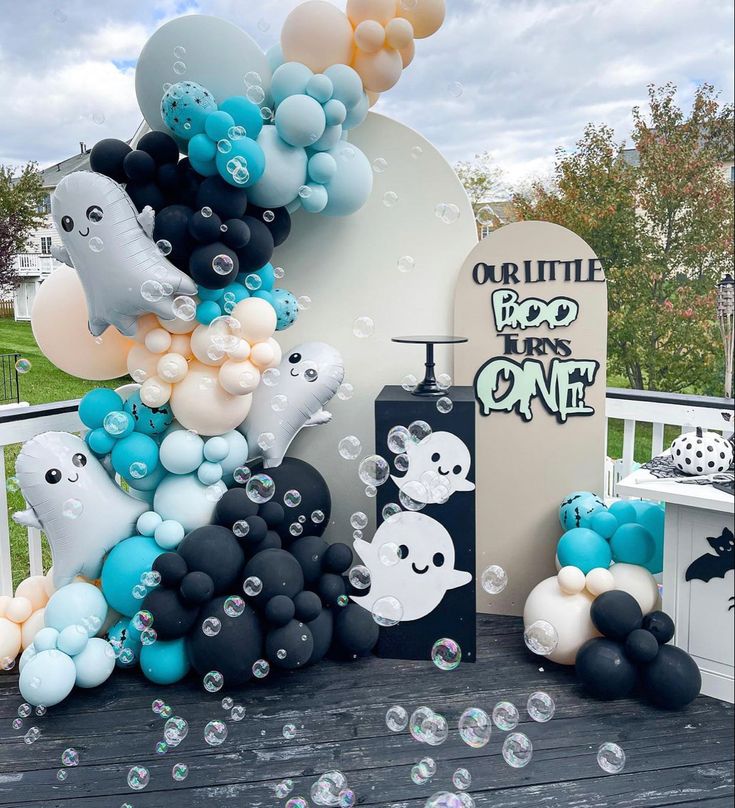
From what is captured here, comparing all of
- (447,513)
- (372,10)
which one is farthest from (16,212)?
(447,513)

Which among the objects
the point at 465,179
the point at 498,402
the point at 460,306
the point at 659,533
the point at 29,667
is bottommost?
the point at 29,667

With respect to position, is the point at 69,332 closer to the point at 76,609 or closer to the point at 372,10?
the point at 76,609

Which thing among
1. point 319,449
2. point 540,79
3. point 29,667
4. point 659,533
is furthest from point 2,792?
point 540,79

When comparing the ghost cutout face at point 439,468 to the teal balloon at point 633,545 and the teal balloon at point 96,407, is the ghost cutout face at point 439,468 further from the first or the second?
the teal balloon at point 96,407

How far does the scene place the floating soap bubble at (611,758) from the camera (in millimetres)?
1717

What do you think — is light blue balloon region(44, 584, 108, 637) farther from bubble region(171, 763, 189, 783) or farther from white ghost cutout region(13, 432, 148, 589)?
bubble region(171, 763, 189, 783)

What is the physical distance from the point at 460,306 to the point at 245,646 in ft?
4.66

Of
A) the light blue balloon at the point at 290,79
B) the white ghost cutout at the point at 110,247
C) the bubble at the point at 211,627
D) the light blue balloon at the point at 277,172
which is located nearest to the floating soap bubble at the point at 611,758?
the bubble at the point at 211,627

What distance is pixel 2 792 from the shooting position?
1.74m

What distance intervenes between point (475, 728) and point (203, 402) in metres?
1.26

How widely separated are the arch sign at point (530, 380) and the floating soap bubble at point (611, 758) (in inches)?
37.9

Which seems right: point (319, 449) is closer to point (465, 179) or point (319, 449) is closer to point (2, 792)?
point (2, 792)

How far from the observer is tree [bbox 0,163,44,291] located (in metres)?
3.59

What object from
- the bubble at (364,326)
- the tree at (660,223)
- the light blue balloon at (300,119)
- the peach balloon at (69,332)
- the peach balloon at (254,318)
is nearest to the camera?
the light blue balloon at (300,119)
